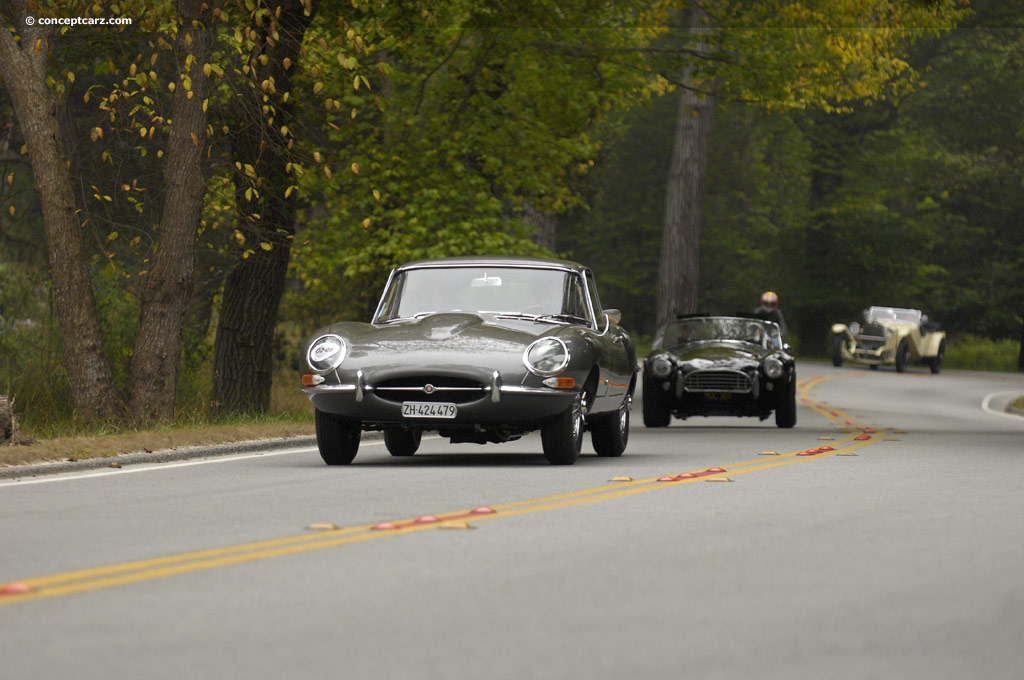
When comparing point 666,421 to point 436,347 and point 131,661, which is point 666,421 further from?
point 131,661

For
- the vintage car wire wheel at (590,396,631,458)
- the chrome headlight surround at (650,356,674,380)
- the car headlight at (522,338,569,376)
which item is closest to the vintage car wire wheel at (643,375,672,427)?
the chrome headlight surround at (650,356,674,380)

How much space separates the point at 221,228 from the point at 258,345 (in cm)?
325

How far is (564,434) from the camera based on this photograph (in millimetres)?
13305

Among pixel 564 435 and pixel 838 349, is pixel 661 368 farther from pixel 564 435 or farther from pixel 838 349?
pixel 838 349

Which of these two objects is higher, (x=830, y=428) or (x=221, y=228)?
(x=221, y=228)

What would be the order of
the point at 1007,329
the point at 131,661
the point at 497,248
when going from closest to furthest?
the point at 131,661 → the point at 497,248 → the point at 1007,329

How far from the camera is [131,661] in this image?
5672mm

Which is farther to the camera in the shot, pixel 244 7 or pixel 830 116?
pixel 830 116

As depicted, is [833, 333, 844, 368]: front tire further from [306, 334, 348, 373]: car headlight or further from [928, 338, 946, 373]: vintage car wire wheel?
[306, 334, 348, 373]: car headlight

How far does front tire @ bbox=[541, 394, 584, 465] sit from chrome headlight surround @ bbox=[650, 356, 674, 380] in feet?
23.3

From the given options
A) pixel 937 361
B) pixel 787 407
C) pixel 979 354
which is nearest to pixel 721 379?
pixel 787 407

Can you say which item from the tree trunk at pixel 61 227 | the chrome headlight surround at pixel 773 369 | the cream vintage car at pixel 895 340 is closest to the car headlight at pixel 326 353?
the tree trunk at pixel 61 227

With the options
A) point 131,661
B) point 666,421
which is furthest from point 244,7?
point 131,661

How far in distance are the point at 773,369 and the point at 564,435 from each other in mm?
7701
